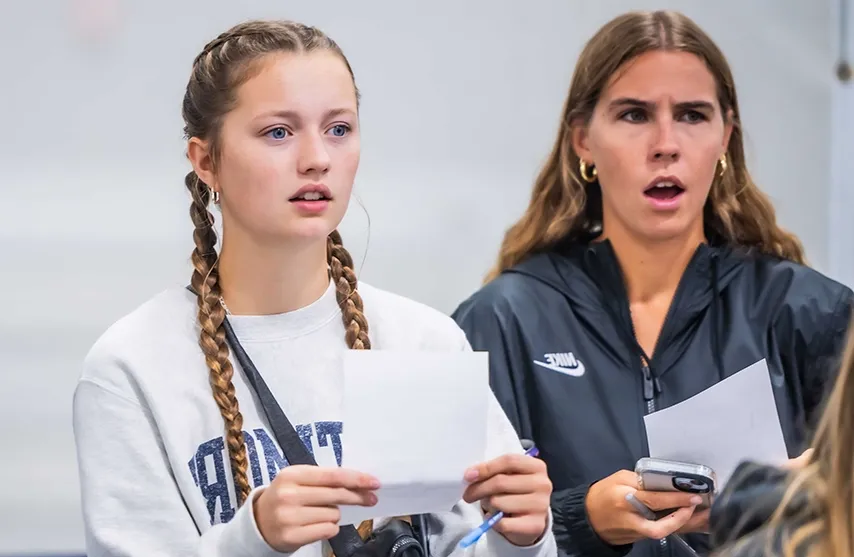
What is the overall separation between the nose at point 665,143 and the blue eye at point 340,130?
0.72m

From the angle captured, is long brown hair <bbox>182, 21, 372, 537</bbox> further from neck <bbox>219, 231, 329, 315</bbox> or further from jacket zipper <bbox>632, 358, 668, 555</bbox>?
jacket zipper <bbox>632, 358, 668, 555</bbox>

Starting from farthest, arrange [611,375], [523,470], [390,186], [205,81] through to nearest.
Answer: [390,186]
[611,375]
[205,81]
[523,470]

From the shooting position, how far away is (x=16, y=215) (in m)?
2.84

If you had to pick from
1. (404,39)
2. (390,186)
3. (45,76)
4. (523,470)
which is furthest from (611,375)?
(45,76)

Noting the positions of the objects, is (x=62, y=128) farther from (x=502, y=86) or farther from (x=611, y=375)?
(x=611, y=375)

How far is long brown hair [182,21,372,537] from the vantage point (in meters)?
1.71

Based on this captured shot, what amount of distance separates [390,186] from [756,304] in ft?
3.85

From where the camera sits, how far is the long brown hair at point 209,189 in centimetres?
171

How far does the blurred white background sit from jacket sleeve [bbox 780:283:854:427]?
1.08 meters

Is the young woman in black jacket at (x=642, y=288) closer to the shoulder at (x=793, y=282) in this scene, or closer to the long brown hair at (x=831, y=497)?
the shoulder at (x=793, y=282)

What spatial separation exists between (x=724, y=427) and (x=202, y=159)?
90 centimetres

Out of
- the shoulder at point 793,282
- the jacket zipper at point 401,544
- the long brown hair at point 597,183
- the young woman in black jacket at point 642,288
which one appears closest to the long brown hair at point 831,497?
the jacket zipper at point 401,544

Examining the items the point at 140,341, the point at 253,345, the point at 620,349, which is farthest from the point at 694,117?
the point at 140,341

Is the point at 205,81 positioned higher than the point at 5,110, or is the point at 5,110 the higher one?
the point at 5,110
